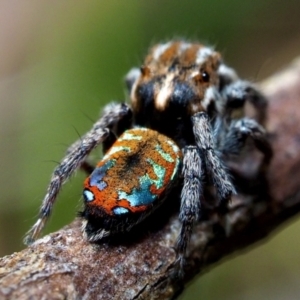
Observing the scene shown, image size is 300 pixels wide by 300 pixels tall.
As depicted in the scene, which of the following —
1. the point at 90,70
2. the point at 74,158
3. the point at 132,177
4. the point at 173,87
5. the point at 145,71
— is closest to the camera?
the point at 132,177

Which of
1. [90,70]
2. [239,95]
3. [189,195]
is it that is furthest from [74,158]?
[90,70]

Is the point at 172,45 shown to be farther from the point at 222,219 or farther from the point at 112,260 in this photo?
the point at 112,260

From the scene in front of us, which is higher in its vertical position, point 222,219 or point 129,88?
point 129,88

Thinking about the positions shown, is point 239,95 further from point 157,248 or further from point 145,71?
point 157,248

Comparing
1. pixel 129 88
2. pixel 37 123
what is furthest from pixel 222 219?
pixel 37 123

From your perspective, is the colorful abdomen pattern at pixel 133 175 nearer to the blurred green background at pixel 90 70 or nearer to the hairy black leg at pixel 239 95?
the hairy black leg at pixel 239 95

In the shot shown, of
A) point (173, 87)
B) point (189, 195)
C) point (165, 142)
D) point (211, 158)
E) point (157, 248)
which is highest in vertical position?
point (173, 87)
